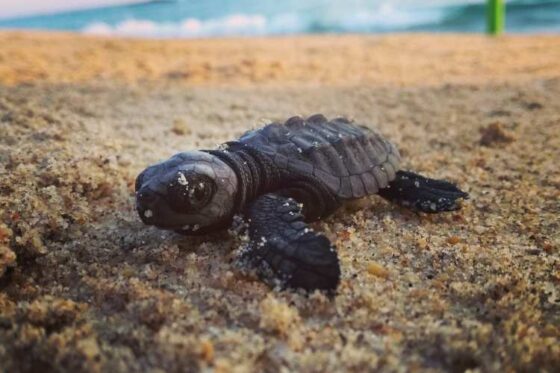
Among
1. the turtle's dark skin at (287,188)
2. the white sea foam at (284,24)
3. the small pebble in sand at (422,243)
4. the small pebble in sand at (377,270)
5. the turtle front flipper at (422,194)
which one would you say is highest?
the white sea foam at (284,24)

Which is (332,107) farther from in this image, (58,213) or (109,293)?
(109,293)

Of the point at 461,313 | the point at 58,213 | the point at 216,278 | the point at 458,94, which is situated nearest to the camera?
the point at 461,313

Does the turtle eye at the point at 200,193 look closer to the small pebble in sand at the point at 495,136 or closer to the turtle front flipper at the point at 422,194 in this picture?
the turtle front flipper at the point at 422,194

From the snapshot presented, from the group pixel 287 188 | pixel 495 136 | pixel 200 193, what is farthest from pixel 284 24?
pixel 200 193

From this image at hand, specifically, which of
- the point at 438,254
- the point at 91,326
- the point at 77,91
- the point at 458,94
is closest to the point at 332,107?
the point at 458,94

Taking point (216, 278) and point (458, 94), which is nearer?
point (216, 278)

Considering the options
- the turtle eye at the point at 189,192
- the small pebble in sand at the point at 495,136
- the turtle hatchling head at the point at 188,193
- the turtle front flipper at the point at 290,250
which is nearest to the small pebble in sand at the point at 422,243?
the turtle front flipper at the point at 290,250

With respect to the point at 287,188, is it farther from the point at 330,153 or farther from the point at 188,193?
the point at 188,193
